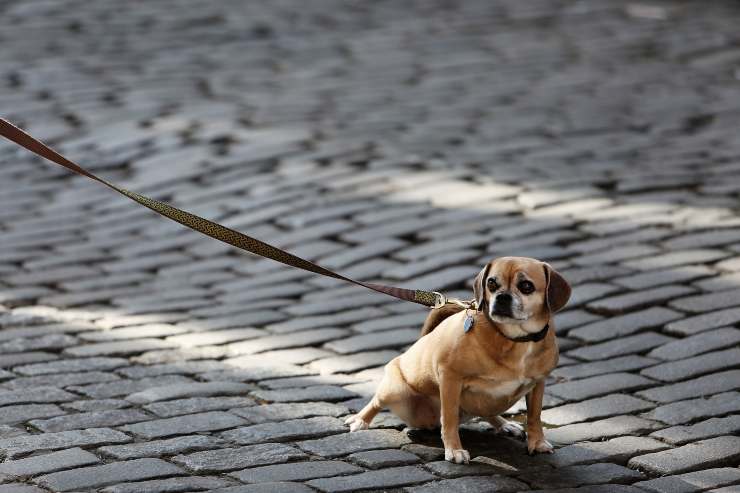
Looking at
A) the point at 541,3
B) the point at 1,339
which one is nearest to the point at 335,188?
the point at 1,339

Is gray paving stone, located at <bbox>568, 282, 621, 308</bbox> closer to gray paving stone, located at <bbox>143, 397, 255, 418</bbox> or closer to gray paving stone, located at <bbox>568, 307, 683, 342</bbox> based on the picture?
gray paving stone, located at <bbox>568, 307, 683, 342</bbox>

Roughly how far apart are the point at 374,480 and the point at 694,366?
1.54 meters

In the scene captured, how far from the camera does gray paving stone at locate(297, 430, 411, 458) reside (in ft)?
12.4

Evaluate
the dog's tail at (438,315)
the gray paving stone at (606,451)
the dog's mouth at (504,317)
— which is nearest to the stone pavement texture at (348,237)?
the gray paving stone at (606,451)

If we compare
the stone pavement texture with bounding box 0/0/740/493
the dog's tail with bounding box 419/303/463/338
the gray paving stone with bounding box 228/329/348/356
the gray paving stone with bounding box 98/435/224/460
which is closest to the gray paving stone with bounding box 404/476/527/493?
the stone pavement texture with bounding box 0/0/740/493

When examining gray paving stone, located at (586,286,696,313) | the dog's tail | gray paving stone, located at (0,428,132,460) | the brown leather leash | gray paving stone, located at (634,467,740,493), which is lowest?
gray paving stone, located at (0,428,132,460)

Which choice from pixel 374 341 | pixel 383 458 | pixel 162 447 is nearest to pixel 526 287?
pixel 383 458

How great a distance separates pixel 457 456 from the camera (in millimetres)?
3629

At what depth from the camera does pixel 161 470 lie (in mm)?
3545

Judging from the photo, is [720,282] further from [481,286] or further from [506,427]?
[481,286]

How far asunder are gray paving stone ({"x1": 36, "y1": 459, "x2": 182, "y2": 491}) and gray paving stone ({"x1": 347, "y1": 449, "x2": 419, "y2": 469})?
535mm

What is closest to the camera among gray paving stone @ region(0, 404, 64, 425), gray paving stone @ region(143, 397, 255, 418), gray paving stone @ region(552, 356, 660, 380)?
gray paving stone @ region(0, 404, 64, 425)

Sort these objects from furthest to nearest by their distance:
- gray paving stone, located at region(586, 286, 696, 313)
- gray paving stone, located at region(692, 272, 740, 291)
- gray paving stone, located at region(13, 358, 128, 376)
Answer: gray paving stone, located at region(692, 272, 740, 291), gray paving stone, located at region(586, 286, 696, 313), gray paving stone, located at region(13, 358, 128, 376)

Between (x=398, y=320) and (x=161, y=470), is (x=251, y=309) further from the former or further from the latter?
(x=161, y=470)
